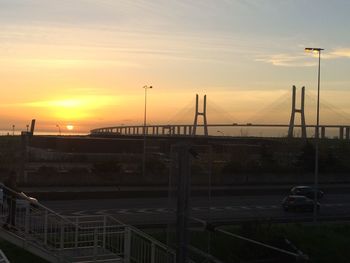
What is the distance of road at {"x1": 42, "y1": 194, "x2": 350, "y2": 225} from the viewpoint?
28244 millimetres

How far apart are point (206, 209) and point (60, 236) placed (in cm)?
2017

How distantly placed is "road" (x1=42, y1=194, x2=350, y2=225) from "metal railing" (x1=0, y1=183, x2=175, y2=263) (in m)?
13.0

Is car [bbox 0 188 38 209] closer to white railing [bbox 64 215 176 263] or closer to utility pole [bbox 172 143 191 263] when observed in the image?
white railing [bbox 64 215 176 263]

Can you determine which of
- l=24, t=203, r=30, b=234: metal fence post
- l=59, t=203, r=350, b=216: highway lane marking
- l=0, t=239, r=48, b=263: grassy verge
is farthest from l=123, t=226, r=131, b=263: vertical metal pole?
l=59, t=203, r=350, b=216: highway lane marking

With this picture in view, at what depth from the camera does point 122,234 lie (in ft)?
42.2

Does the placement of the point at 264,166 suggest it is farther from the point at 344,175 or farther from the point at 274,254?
the point at 274,254

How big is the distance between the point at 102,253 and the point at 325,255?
1054 cm

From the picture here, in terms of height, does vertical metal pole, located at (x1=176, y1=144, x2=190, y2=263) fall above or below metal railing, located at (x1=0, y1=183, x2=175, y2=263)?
above

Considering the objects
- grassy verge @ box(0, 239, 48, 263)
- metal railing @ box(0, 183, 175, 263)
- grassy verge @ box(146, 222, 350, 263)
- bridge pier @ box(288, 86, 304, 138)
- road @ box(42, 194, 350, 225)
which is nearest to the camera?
metal railing @ box(0, 183, 175, 263)

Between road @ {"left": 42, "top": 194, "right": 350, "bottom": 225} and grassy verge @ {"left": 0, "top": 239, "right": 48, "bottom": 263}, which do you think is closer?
grassy verge @ {"left": 0, "top": 239, "right": 48, "bottom": 263}

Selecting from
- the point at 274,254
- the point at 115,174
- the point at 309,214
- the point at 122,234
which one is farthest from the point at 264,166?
the point at 122,234

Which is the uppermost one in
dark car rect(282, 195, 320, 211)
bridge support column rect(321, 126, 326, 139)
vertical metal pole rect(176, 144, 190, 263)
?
bridge support column rect(321, 126, 326, 139)

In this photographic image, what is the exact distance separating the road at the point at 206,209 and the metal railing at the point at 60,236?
1295 cm

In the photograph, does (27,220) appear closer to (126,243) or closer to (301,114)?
(126,243)
